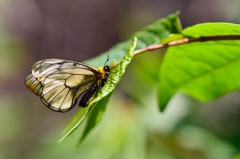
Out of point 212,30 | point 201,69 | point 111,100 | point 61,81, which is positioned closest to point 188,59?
point 201,69

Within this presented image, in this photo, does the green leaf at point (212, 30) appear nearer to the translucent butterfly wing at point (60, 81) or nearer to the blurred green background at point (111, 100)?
the translucent butterfly wing at point (60, 81)

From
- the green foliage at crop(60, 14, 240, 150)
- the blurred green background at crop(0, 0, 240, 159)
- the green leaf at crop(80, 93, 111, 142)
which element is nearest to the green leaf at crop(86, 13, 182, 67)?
the green foliage at crop(60, 14, 240, 150)

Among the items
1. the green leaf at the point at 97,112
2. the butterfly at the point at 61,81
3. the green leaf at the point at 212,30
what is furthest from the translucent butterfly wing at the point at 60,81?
the green leaf at the point at 212,30

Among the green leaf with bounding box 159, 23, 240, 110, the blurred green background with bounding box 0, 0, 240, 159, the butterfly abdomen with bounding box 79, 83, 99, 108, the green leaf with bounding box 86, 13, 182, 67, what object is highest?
the green leaf with bounding box 86, 13, 182, 67

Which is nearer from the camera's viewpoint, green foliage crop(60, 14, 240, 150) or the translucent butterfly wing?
green foliage crop(60, 14, 240, 150)

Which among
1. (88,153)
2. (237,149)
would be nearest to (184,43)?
(88,153)

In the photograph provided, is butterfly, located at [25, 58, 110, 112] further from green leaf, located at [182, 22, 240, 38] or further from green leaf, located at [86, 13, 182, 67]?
green leaf, located at [182, 22, 240, 38]

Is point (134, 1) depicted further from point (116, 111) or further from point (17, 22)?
point (116, 111)
